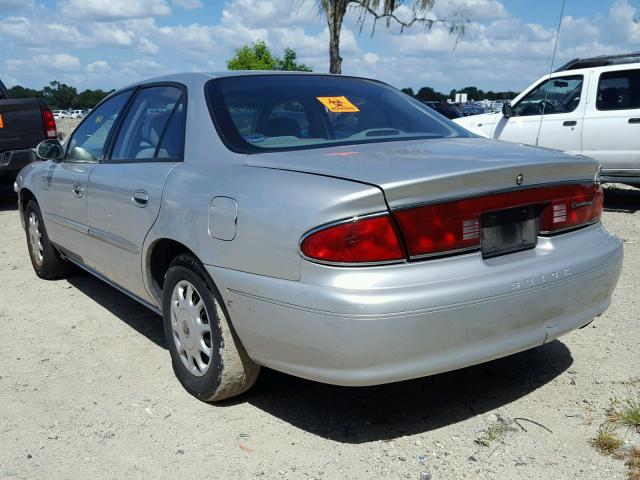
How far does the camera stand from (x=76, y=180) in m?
4.70

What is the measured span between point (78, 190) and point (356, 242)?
2.62 meters

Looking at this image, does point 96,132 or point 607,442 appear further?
point 96,132

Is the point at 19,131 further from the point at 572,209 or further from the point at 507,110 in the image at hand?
the point at 572,209

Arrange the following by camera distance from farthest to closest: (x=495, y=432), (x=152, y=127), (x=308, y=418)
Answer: (x=152, y=127)
(x=308, y=418)
(x=495, y=432)

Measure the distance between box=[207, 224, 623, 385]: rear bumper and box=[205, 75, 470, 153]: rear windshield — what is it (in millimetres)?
758

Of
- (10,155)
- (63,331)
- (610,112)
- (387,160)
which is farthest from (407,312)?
(10,155)

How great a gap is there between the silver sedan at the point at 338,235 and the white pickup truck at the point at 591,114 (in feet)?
19.5

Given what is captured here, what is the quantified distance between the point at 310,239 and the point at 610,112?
7.79 metres

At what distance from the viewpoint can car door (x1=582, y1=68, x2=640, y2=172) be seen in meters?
9.09

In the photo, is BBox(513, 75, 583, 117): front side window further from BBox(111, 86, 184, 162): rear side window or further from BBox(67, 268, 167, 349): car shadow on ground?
BBox(111, 86, 184, 162): rear side window

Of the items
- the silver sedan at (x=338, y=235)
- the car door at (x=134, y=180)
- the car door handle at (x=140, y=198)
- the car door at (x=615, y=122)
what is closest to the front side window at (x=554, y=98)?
the car door at (x=615, y=122)

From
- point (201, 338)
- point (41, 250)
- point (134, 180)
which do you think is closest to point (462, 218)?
point (201, 338)

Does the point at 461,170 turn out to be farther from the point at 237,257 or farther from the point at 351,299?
the point at 237,257

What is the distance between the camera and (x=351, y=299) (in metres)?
2.62
